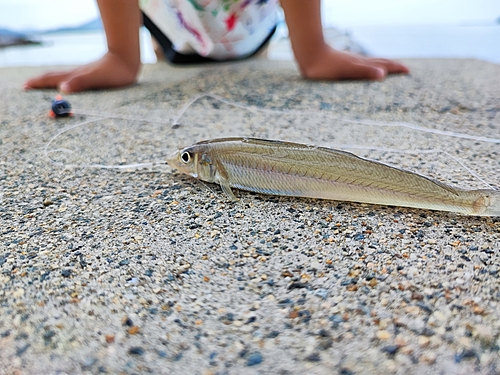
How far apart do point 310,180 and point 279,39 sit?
3.29 meters

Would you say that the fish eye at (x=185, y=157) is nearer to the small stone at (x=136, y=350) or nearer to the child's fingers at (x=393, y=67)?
the small stone at (x=136, y=350)

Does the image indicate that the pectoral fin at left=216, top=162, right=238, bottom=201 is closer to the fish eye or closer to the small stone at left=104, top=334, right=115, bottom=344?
the fish eye

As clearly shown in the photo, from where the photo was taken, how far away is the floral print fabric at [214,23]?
194cm

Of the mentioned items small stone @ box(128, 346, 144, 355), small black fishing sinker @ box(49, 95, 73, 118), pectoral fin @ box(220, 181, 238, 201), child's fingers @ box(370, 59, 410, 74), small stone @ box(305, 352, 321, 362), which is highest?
small stone @ box(305, 352, 321, 362)

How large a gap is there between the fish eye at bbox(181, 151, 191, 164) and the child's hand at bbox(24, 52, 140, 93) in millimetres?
1052

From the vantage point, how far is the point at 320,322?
47 cm

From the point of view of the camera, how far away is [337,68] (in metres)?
1.68

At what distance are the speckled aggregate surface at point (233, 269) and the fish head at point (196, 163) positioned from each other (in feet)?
0.10

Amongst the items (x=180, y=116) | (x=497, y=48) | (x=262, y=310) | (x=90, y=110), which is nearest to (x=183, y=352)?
(x=262, y=310)

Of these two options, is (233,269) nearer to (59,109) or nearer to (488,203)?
(488,203)

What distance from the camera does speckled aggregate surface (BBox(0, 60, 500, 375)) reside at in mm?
433

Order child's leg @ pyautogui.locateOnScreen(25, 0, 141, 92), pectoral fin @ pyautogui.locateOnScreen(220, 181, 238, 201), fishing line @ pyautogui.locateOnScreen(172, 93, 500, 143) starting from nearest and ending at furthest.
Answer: pectoral fin @ pyautogui.locateOnScreen(220, 181, 238, 201), fishing line @ pyautogui.locateOnScreen(172, 93, 500, 143), child's leg @ pyautogui.locateOnScreen(25, 0, 141, 92)

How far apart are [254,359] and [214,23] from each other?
1.85 m

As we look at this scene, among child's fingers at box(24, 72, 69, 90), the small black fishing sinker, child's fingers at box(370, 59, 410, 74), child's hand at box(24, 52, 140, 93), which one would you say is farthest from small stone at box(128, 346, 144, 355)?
child's fingers at box(370, 59, 410, 74)
